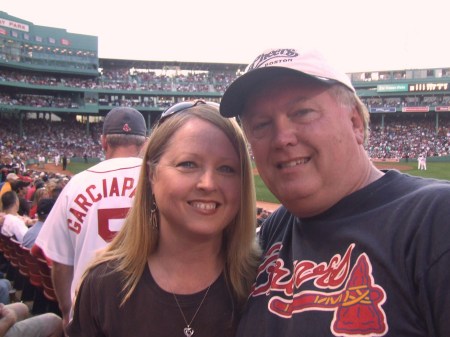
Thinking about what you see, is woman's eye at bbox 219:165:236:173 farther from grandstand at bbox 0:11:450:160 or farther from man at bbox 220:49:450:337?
grandstand at bbox 0:11:450:160

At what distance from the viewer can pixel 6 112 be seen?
155ft

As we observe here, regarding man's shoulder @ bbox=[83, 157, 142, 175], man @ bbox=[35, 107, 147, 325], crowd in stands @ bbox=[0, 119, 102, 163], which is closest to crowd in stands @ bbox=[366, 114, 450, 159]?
crowd in stands @ bbox=[0, 119, 102, 163]

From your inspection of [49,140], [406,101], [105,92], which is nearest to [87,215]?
[49,140]

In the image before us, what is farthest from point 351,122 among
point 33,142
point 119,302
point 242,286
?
point 33,142

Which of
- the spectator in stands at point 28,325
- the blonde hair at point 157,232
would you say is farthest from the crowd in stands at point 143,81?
the blonde hair at point 157,232

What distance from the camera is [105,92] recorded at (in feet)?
174

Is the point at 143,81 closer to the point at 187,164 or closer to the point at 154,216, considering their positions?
the point at 154,216

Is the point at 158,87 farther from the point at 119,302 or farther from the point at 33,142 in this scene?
the point at 119,302

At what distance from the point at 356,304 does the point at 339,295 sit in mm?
66

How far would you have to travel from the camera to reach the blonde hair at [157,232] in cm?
180

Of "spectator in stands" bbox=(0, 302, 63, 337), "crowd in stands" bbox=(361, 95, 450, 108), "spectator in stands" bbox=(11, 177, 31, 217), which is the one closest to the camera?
"spectator in stands" bbox=(0, 302, 63, 337)

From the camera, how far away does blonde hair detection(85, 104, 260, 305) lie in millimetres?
1802

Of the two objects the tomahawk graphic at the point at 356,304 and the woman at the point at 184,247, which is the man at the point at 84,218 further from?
→ the tomahawk graphic at the point at 356,304

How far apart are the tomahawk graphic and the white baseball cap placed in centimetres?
66
